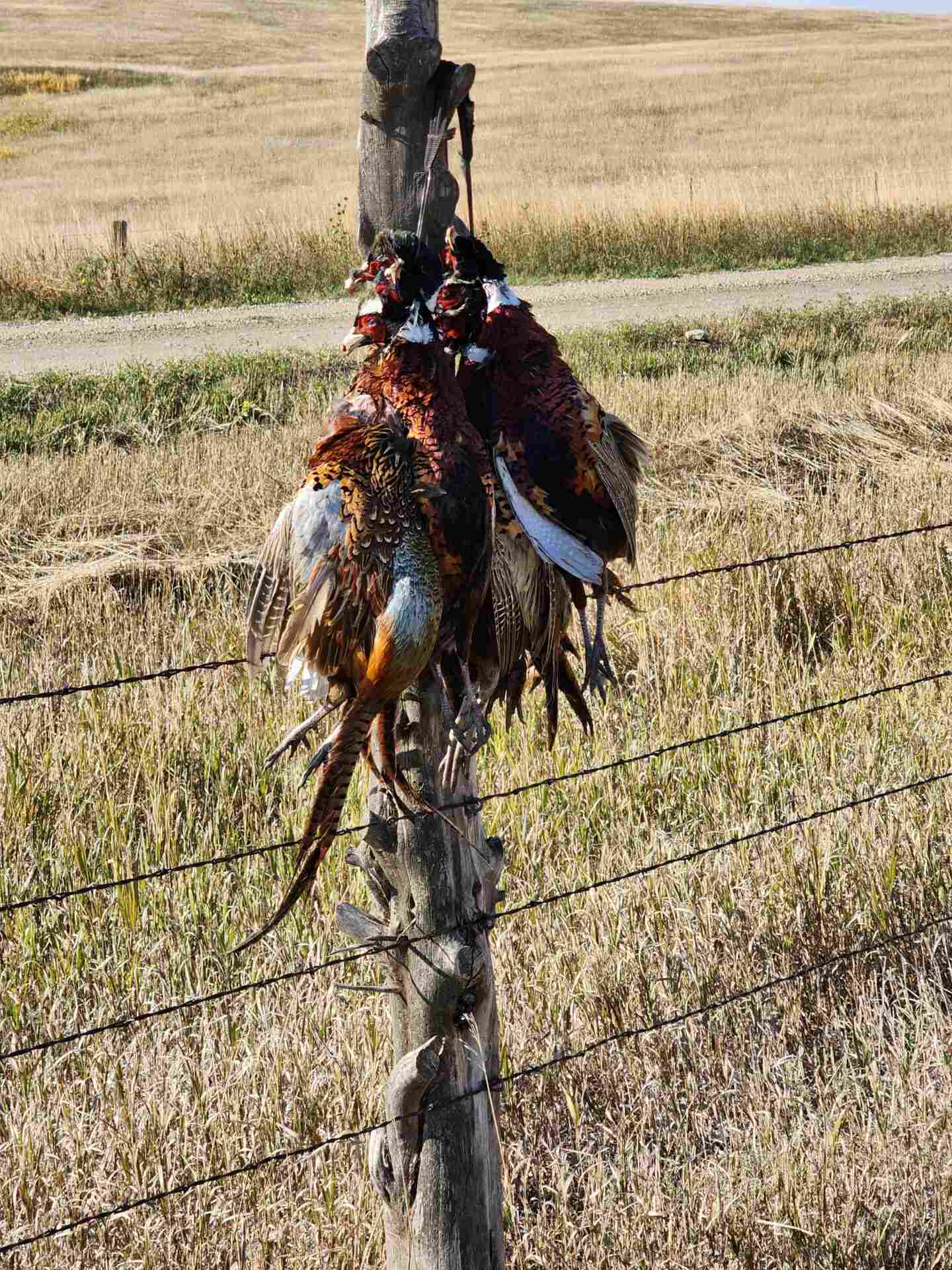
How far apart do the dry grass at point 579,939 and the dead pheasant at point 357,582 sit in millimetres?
1409

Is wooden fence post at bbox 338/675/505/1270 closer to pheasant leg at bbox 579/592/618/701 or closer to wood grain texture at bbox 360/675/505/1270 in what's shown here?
wood grain texture at bbox 360/675/505/1270

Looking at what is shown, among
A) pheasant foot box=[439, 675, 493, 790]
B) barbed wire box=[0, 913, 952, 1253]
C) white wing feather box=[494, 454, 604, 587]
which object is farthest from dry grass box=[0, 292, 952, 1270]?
white wing feather box=[494, 454, 604, 587]

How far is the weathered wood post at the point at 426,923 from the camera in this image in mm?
1889

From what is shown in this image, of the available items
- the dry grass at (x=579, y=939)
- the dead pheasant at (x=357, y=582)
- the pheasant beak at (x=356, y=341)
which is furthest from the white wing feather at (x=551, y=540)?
the dry grass at (x=579, y=939)

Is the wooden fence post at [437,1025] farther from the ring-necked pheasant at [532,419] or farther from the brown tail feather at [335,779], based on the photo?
the ring-necked pheasant at [532,419]

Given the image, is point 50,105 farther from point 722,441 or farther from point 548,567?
point 548,567

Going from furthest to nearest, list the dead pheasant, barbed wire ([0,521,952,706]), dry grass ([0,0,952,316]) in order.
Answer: dry grass ([0,0,952,316]) < barbed wire ([0,521,952,706]) < the dead pheasant

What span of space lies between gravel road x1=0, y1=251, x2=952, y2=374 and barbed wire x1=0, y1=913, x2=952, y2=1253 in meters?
9.92

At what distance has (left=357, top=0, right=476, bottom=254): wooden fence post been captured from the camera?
1.85 metres

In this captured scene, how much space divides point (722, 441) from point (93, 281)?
10.8m

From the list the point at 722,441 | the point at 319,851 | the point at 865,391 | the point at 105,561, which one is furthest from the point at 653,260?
the point at 319,851

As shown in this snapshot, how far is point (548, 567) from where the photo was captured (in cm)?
178

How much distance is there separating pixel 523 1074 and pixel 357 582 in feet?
5.28

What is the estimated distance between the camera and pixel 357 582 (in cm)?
162
